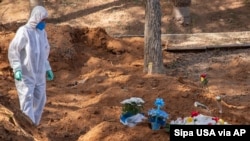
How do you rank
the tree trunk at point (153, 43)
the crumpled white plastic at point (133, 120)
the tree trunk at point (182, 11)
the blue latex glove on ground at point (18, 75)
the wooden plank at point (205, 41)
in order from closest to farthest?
1. the crumpled white plastic at point (133, 120)
2. the blue latex glove on ground at point (18, 75)
3. the tree trunk at point (153, 43)
4. the wooden plank at point (205, 41)
5. the tree trunk at point (182, 11)

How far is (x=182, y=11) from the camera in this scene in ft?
42.5

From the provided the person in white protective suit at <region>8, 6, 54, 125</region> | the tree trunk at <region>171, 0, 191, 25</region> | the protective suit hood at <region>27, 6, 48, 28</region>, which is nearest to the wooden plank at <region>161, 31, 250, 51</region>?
the tree trunk at <region>171, 0, 191, 25</region>

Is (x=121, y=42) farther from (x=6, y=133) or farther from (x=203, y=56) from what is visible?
(x=6, y=133)

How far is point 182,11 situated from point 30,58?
7.56 m

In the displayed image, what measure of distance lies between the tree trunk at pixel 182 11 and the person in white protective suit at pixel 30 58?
23.3 feet

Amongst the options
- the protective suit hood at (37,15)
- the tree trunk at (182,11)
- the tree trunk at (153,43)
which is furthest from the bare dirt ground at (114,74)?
the protective suit hood at (37,15)

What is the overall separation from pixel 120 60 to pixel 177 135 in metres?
5.99

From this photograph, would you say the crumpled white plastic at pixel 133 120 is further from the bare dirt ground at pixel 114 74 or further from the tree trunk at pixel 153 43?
the tree trunk at pixel 153 43

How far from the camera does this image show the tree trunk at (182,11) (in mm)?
12805

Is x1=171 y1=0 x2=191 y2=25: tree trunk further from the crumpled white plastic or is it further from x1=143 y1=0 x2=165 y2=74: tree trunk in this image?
the crumpled white plastic

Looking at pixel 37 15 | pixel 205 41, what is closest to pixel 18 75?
pixel 37 15

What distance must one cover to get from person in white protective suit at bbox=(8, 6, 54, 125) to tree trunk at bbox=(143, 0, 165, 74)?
9.52ft

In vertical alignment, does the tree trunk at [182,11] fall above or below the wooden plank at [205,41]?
above

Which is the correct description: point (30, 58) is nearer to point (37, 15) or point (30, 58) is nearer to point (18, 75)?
point (18, 75)
